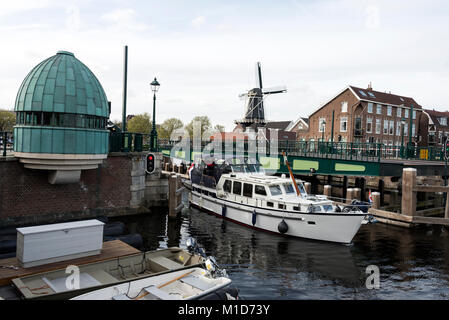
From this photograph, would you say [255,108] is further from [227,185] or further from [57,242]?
[57,242]

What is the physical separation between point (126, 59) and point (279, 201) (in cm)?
1278

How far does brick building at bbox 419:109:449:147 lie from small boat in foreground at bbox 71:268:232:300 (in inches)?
2876

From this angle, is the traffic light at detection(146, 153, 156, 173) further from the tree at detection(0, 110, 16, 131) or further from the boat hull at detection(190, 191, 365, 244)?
the tree at detection(0, 110, 16, 131)

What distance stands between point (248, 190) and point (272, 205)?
1.99m

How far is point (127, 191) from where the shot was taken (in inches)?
802

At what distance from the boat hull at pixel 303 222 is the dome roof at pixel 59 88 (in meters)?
9.73

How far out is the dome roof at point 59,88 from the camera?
49.7 ft

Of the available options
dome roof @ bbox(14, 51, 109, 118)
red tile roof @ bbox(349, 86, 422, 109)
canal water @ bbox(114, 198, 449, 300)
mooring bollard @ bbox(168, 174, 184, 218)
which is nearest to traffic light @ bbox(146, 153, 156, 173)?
mooring bollard @ bbox(168, 174, 184, 218)

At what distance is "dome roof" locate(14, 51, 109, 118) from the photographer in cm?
1516

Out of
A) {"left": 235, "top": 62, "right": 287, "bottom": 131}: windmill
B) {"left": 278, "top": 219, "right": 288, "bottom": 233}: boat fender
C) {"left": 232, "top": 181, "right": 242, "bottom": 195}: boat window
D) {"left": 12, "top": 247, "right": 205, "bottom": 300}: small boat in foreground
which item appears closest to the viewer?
{"left": 12, "top": 247, "right": 205, "bottom": 300}: small boat in foreground

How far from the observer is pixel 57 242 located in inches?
409

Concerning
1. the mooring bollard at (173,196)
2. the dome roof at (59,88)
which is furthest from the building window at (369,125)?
the dome roof at (59,88)

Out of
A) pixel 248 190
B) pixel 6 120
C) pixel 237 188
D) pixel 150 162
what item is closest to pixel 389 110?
pixel 237 188

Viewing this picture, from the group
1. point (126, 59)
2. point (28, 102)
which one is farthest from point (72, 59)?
point (126, 59)
